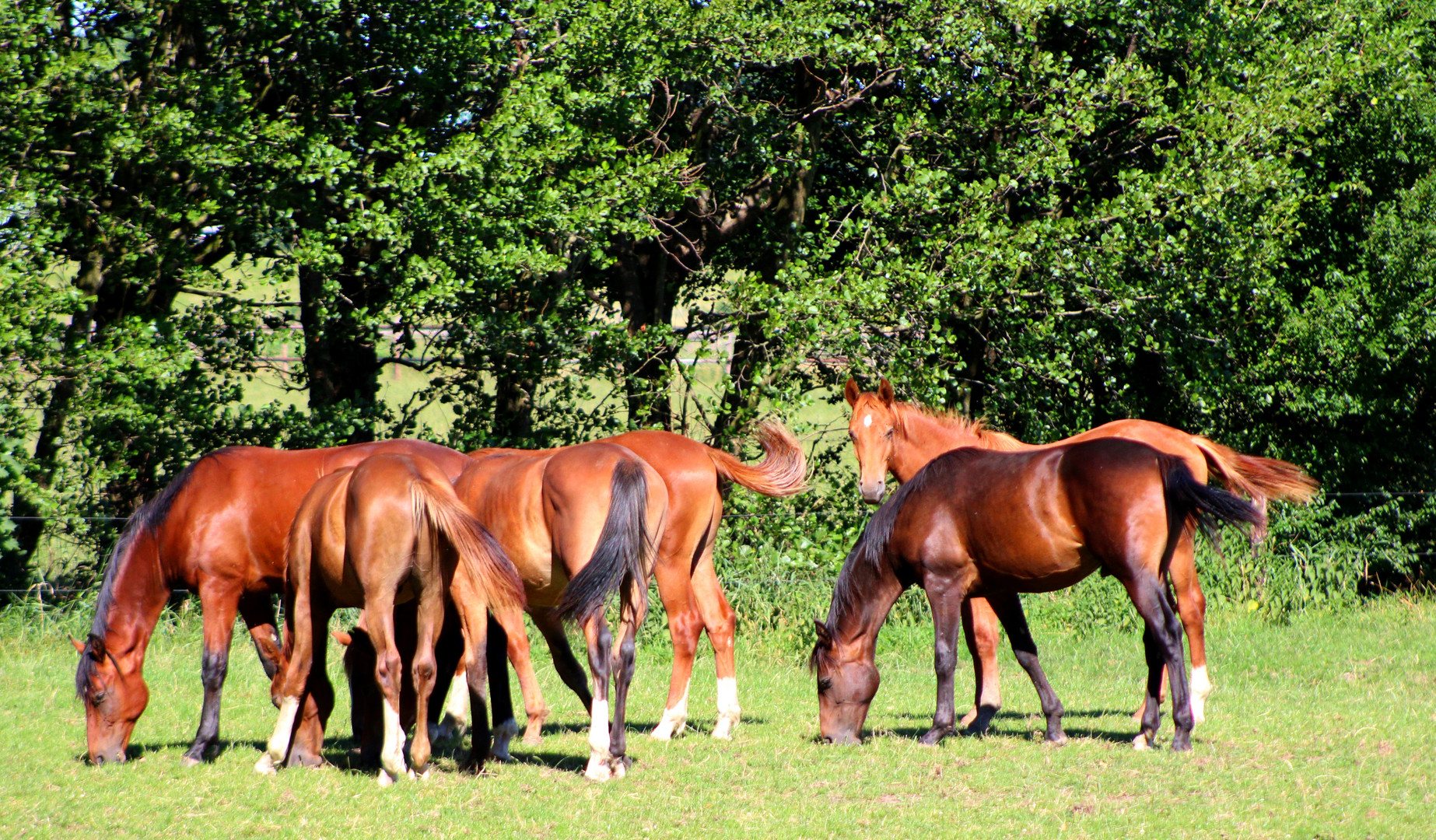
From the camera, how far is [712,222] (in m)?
13.4

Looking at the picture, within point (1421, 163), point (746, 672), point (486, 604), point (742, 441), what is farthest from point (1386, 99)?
point (486, 604)

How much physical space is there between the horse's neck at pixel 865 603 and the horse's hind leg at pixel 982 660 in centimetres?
78

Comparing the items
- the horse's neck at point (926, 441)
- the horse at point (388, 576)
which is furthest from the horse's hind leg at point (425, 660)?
the horse's neck at point (926, 441)

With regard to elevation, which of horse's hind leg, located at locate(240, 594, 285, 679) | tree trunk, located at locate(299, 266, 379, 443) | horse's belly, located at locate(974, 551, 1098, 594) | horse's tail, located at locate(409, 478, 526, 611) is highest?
tree trunk, located at locate(299, 266, 379, 443)

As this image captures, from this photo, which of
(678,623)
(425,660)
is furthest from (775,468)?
(425,660)

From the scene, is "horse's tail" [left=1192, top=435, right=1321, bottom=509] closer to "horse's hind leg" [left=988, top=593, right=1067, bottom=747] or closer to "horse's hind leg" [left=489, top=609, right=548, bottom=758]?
"horse's hind leg" [left=988, top=593, right=1067, bottom=747]

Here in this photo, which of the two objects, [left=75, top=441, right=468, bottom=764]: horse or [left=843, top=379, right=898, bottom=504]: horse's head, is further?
[left=843, top=379, right=898, bottom=504]: horse's head

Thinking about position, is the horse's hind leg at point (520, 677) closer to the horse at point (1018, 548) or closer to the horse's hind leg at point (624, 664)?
the horse's hind leg at point (624, 664)

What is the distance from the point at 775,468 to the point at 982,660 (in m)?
1.92

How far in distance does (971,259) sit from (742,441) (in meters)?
2.97

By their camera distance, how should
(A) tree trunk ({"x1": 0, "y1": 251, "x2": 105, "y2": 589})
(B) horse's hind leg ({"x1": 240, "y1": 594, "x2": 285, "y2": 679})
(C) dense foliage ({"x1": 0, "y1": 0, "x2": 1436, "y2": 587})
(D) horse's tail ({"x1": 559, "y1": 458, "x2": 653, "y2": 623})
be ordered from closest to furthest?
1. (D) horse's tail ({"x1": 559, "y1": 458, "x2": 653, "y2": 623})
2. (B) horse's hind leg ({"x1": 240, "y1": 594, "x2": 285, "y2": 679})
3. (A) tree trunk ({"x1": 0, "y1": 251, "x2": 105, "y2": 589})
4. (C) dense foliage ({"x1": 0, "y1": 0, "x2": 1436, "y2": 587})

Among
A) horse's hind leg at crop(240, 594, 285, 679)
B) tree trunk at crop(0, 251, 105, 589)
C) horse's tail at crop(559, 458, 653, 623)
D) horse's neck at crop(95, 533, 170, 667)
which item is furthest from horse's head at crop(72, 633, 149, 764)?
tree trunk at crop(0, 251, 105, 589)

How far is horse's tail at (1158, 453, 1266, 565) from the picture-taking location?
6.38 meters

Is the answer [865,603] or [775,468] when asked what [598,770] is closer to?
[865,603]
